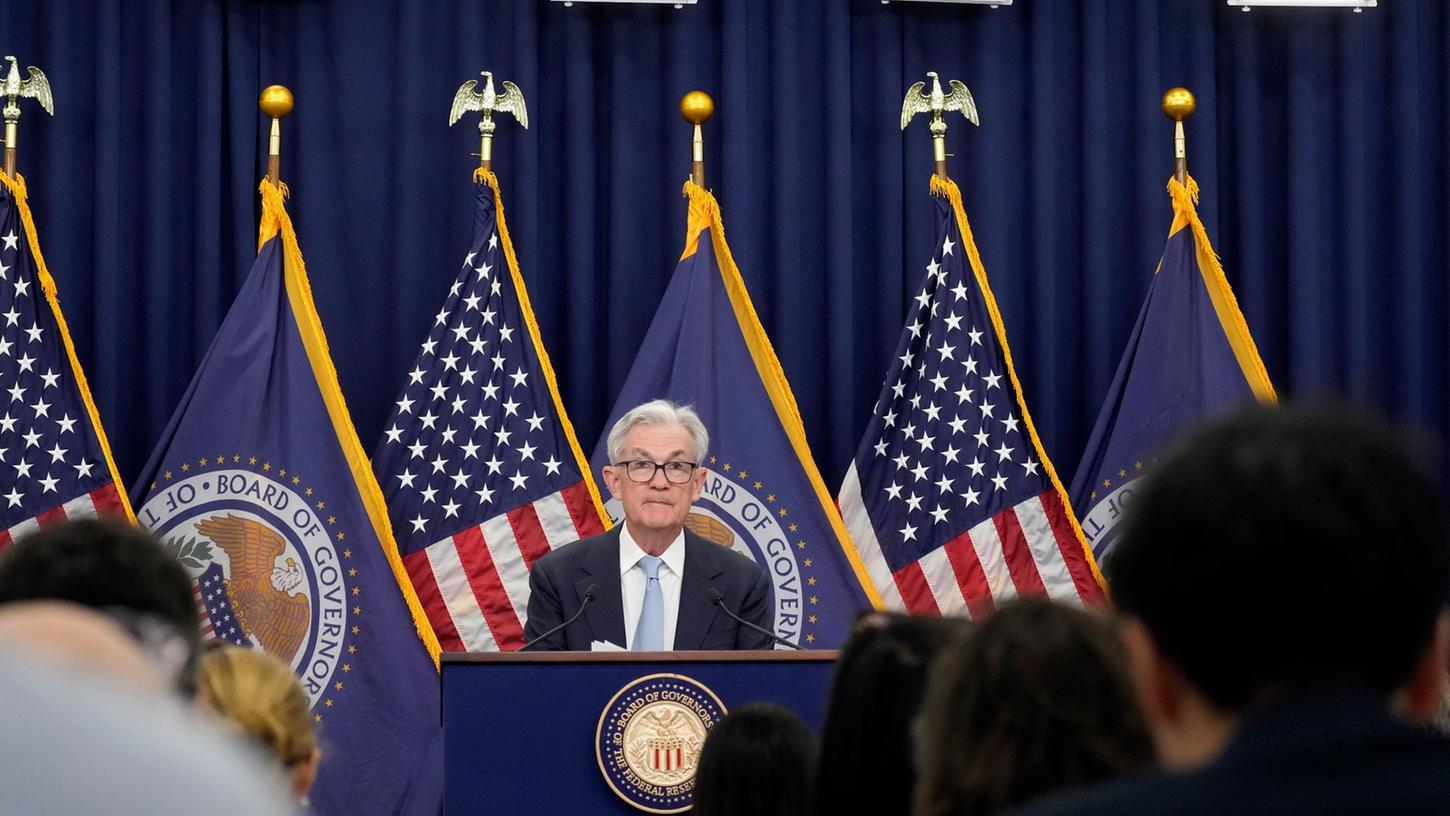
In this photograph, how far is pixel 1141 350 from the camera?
6840 millimetres

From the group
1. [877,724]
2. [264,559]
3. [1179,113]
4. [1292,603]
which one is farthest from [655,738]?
[1179,113]

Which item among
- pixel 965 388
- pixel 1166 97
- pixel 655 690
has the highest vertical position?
pixel 1166 97

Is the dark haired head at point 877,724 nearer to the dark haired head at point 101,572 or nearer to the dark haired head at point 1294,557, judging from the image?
the dark haired head at point 101,572

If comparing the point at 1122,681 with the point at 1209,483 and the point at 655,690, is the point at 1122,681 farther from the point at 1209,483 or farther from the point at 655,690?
the point at 655,690

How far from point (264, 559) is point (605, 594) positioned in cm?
178

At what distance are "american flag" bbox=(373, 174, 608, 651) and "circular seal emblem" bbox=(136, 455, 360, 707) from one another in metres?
0.30

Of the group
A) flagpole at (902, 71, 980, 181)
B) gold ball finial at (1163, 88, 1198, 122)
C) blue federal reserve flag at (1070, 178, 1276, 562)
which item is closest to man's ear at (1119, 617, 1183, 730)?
blue federal reserve flag at (1070, 178, 1276, 562)

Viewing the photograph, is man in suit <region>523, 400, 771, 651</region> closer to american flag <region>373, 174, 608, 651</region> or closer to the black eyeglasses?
the black eyeglasses

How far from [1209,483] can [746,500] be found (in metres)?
5.43

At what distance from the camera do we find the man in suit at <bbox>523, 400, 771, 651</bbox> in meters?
4.83

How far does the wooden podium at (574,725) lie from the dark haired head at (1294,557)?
297 centimetres

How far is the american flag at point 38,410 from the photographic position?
20.2 ft

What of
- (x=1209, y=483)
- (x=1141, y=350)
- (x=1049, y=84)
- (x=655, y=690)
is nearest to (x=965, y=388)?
(x=1141, y=350)

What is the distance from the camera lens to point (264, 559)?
620 centimetres
